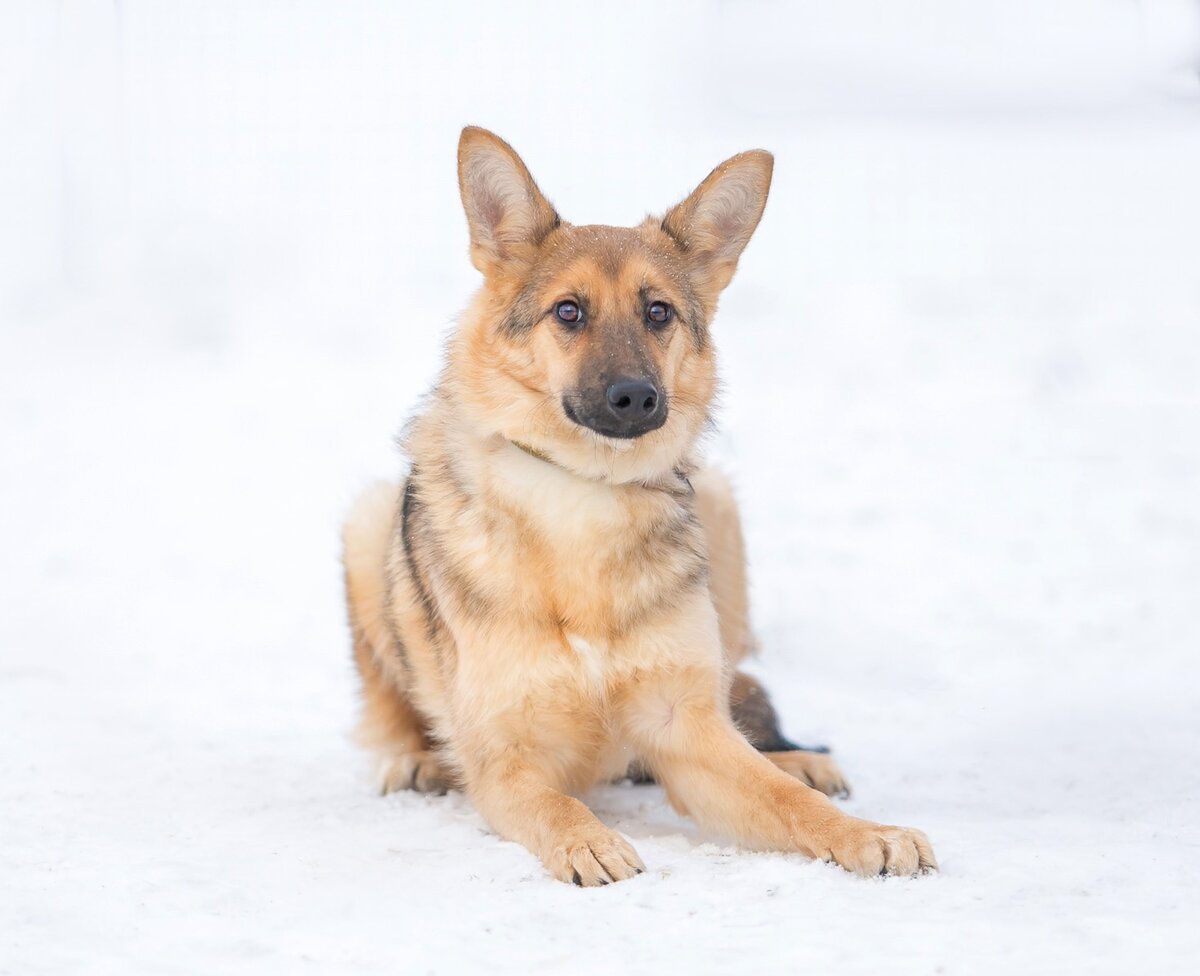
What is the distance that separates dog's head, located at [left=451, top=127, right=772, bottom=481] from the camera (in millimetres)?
4445

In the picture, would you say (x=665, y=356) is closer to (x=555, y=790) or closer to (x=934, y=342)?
(x=555, y=790)

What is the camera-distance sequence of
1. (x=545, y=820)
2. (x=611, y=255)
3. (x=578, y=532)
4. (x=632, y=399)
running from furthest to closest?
(x=611, y=255) < (x=578, y=532) < (x=632, y=399) < (x=545, y=820)

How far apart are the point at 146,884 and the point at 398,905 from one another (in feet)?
2.41

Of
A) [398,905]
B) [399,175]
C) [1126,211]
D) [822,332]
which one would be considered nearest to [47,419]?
[399,175]

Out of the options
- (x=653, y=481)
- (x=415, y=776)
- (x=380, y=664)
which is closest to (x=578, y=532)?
(x=653, y=481)

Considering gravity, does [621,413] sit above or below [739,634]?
above

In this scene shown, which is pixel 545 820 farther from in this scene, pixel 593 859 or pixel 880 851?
pixel 880 851

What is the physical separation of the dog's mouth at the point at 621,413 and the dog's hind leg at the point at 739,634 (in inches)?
43.5

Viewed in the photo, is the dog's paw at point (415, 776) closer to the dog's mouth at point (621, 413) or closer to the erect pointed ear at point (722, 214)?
the dog's mouth at point (621, 413)

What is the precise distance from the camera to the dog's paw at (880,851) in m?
3.74

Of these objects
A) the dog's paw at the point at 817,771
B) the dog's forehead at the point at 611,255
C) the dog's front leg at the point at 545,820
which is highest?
the dog's forehead at the point at 611,255

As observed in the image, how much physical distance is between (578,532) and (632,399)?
1.88 feet

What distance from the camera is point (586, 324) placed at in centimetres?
462

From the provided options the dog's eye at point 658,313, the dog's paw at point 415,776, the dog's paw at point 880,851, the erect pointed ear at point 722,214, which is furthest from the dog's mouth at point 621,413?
the dog's paw at point 415,776
